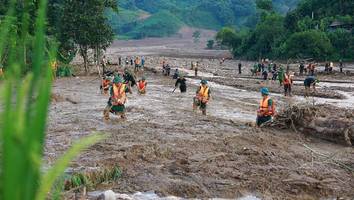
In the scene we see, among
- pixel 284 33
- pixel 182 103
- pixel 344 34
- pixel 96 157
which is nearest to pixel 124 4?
pixel 284 33

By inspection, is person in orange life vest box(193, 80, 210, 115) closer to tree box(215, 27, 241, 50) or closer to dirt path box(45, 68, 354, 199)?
dirt path box(45, 68, 354, 199)

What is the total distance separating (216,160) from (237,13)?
351 ft

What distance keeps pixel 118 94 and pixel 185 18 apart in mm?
106656

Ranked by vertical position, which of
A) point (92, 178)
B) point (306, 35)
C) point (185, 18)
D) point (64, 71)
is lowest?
point (64, 71)

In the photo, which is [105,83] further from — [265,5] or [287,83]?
[265,5]

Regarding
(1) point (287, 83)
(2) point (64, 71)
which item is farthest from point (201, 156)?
(2) point (64, 71)

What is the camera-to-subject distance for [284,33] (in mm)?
53156

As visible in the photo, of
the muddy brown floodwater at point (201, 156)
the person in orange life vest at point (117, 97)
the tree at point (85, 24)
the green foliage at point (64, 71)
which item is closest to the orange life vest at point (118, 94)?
the person in orange life vest at point (117, 97)

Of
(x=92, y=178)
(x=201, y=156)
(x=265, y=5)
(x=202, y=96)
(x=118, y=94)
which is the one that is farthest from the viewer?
(x=265, y=5)

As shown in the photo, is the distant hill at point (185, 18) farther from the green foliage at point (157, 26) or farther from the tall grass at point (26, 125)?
the tall grass at point (26, 125)

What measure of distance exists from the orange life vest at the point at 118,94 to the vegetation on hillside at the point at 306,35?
3488 cm

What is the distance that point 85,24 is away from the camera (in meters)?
30.1

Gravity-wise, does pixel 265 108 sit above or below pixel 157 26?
below

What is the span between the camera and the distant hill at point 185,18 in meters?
109
